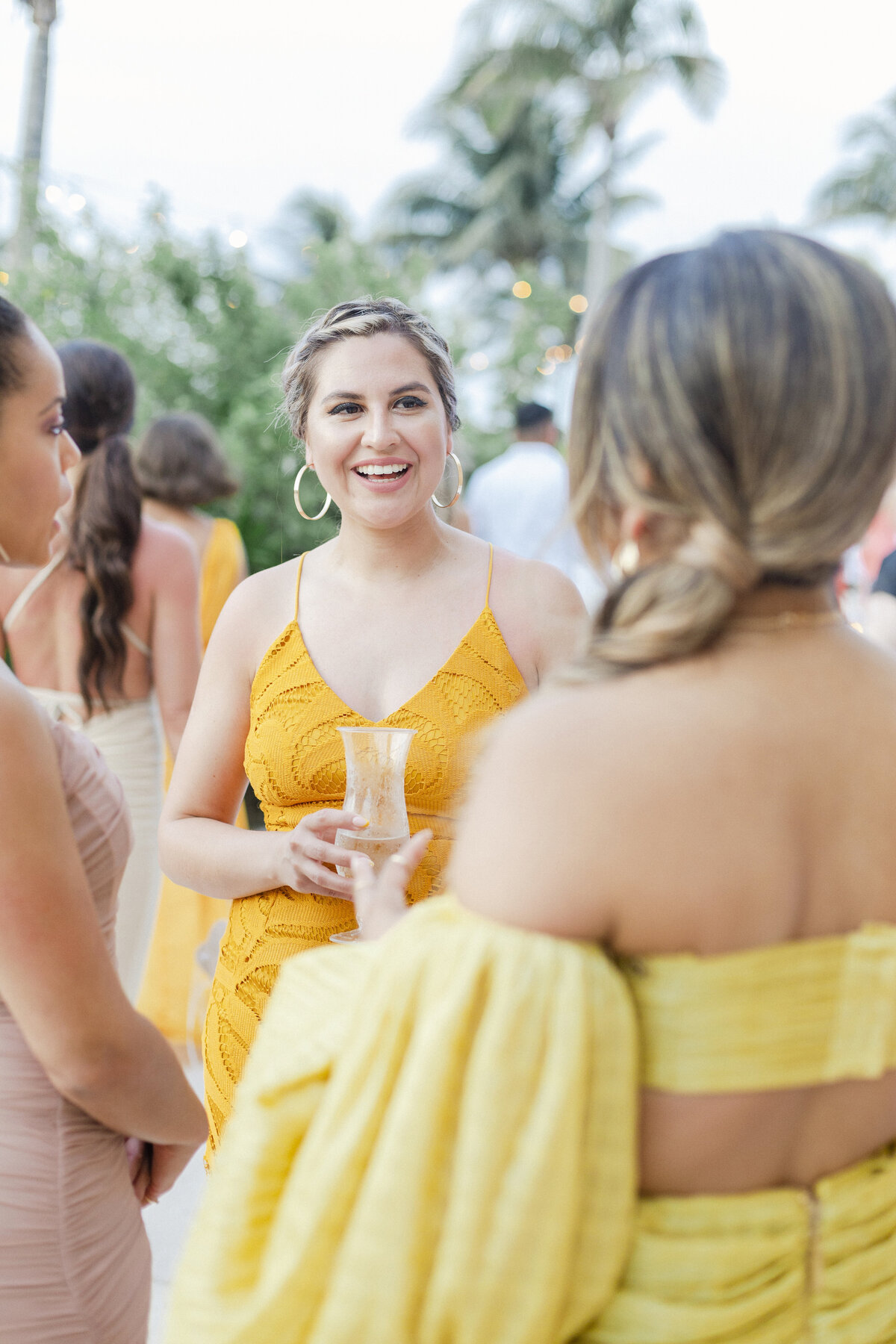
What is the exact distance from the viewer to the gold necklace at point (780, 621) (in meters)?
1.08

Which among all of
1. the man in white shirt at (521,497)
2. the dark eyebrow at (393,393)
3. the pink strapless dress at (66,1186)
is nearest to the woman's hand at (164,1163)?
the pink strapless dress at (66,1186)

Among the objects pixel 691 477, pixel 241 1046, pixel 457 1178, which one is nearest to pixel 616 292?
pixel 691 477

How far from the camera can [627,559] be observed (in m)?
1.10

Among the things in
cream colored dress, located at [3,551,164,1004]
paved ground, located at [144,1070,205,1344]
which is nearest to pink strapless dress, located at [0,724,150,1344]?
paved ground, located at [144,1070,205,1344]

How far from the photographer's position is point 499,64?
25.1m

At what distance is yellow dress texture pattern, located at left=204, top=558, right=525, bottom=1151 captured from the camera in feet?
→ 6.69

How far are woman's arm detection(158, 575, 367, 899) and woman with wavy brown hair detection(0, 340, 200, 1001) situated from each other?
5.14 feet

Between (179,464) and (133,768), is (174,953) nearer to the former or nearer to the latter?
(133,768)

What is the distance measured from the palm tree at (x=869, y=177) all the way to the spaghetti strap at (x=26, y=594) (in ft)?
100

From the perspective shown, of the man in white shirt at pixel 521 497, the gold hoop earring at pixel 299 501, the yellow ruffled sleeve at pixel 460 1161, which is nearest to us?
the yellow ruffled sleeve at pixel 460 1161

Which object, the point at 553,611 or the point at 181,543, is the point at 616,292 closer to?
the point at 553,611

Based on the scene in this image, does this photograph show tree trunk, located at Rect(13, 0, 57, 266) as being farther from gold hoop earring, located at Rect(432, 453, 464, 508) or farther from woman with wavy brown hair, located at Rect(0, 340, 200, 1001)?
gold hoop earring, located at Rect(432, 453, 464, 508)

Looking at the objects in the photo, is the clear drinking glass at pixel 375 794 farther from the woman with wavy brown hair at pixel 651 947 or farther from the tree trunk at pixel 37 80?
the tree trunk at pixel 37 80

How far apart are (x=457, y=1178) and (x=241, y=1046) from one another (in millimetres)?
1135
